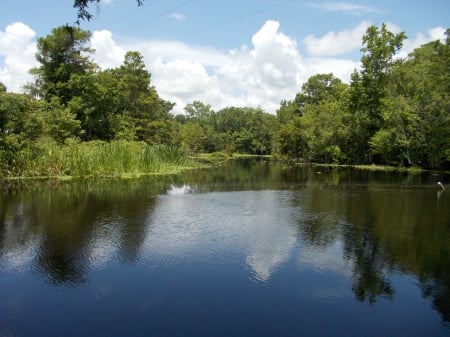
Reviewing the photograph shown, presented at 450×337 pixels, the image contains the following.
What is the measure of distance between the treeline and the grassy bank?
17cm

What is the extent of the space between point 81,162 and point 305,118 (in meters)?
45.9

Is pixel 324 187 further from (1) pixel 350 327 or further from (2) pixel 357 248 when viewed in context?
(1) pixel 350 327

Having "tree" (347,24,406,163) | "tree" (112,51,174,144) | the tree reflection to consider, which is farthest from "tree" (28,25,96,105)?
"tree" (347,24,406,163)

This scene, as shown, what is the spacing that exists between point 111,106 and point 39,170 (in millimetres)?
19489

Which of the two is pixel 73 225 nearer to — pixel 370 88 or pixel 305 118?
pixel 370 88

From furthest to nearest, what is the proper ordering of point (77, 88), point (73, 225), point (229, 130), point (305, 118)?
point (229, 130) < point (305, 118) < point (77, 88) < point (73, 225)

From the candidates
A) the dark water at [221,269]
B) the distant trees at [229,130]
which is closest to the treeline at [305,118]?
the dark water at [221,269]

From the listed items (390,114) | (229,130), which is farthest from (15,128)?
(229,130)

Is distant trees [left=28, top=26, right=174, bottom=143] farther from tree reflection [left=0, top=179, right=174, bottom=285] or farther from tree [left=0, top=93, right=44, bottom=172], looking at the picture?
tree reflection [left=0, top=179, right=174, bottom=285]

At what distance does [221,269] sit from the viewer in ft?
30.8

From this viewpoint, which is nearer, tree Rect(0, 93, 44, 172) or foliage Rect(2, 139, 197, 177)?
tree Rect(0, 93, 44, 172)

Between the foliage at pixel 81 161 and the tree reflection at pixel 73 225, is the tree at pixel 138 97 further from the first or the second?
the tree reflection at pixel 73 225

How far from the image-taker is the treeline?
26328mm

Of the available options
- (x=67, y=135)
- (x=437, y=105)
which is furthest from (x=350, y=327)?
(x=437, y=105)
